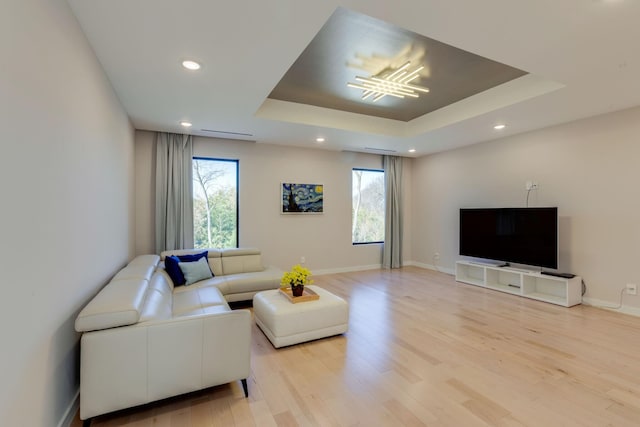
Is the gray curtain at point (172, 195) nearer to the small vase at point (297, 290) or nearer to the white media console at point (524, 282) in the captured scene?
the small vase at point (297, 290)

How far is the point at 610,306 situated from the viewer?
3.90 metres

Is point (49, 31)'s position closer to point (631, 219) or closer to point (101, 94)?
point (101, 94)

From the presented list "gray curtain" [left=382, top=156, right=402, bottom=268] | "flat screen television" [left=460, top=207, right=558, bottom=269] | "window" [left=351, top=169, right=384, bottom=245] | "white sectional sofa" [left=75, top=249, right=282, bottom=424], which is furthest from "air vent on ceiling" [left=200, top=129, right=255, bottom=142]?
"flat screen television" [left=460, top=207, right=558, bottom=269]

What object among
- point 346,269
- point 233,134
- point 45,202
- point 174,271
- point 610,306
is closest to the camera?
point 45,202

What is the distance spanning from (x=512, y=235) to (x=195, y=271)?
4787 millimetres

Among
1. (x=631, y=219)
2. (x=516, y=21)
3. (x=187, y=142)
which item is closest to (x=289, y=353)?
(x=516, y=21)

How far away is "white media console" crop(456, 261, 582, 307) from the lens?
4.09 m

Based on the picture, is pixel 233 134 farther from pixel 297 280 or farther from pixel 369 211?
pixel 369 211

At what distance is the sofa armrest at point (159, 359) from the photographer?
174cm

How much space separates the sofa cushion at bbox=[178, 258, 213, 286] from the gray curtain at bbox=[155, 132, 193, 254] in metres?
0.95

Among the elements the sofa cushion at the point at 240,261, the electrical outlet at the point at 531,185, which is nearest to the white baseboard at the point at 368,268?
the sofa cushion at the point at 240,261

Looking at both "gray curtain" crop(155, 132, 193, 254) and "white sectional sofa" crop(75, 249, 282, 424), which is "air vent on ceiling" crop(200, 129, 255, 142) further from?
"white sectional sofa" crop(75, 249, 282, 424)

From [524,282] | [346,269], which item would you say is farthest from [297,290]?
[524,282]

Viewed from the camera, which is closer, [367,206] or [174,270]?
[174,270]
